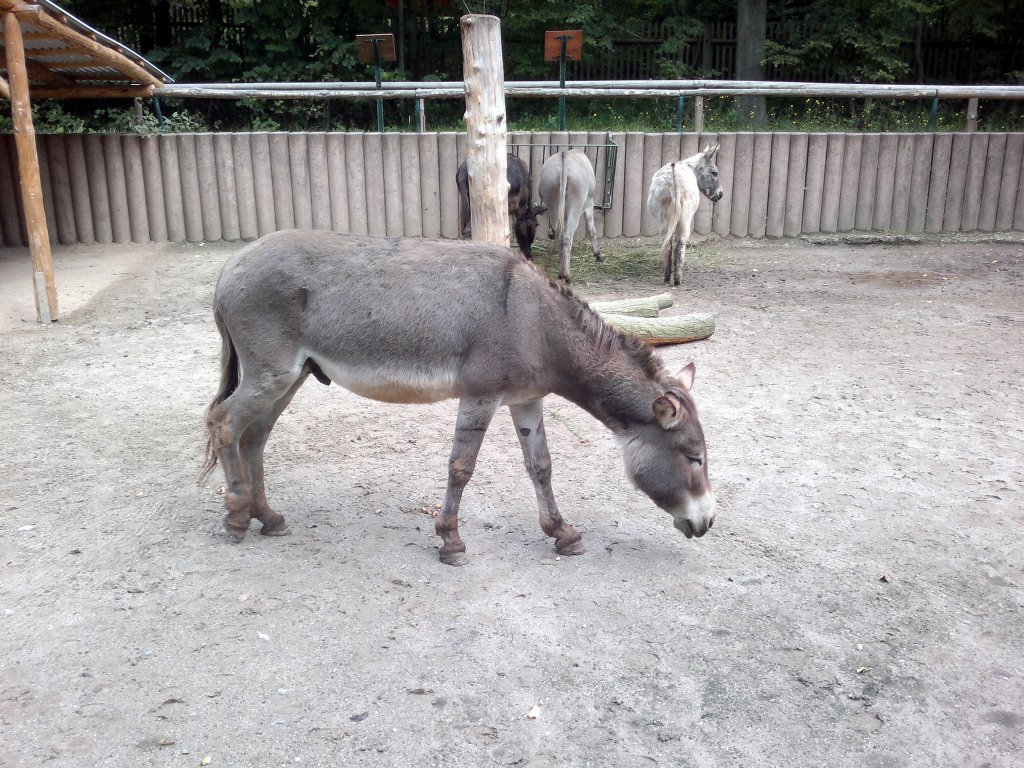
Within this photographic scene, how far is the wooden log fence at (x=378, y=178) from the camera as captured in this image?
1134cm

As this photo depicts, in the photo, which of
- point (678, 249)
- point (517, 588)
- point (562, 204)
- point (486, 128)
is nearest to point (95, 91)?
point (562, 204)

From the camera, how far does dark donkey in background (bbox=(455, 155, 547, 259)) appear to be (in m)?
10.5

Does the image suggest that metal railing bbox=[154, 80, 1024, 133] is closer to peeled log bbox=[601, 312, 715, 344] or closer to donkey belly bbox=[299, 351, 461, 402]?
peeled log bbox=[601, 312, 715, 344]

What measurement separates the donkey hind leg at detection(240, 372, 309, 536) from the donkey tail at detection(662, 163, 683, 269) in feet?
20.4

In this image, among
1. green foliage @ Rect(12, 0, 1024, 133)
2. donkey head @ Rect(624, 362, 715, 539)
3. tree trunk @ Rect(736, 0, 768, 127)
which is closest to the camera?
donkey head @ Rect(624, 362, 715, 539)

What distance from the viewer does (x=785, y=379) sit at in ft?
21.8

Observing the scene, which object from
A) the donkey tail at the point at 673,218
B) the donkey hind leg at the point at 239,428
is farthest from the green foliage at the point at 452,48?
the donkey hind leg at the point at 239,428

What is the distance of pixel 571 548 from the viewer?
4.23m

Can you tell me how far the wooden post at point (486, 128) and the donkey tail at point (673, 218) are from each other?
11.7ft

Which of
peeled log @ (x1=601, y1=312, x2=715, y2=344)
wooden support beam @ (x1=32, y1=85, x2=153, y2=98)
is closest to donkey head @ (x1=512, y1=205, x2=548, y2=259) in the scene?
peeled log @ (x1=601, y1=312, x2=715, y2=344)

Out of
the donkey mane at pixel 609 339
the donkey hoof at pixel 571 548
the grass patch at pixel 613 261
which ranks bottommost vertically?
the donkey hoof at pixel 571 548

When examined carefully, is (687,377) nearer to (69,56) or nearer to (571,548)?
(571,548)

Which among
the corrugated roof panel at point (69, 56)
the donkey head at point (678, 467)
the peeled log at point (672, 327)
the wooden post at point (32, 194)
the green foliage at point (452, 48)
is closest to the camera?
the donkey head at point (678, 467)

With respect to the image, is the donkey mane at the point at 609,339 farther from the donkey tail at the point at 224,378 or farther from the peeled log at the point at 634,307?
the peeled log at the point at 634,307
